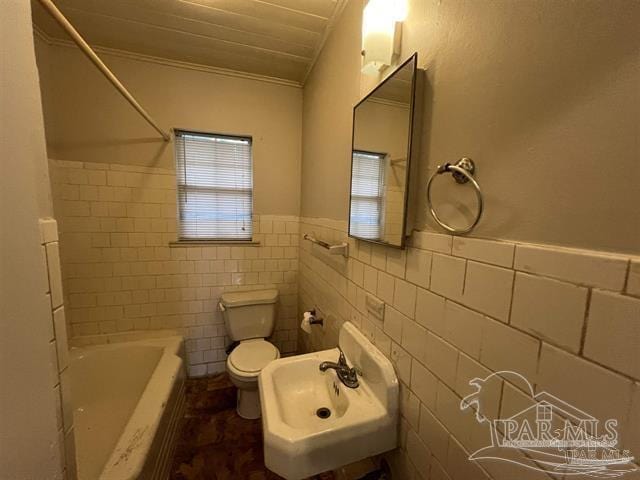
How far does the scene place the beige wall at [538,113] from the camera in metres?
0.38

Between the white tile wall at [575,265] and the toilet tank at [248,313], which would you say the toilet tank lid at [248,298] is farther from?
the white tile wall at [575,265]

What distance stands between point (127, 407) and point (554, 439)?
2.21 m

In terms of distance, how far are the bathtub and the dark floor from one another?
94mm

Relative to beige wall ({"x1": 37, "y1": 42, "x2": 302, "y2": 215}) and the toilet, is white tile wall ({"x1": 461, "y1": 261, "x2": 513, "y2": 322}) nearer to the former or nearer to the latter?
the toilet

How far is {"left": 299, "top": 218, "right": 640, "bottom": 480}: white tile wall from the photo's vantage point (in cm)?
38

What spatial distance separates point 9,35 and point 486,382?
121cm

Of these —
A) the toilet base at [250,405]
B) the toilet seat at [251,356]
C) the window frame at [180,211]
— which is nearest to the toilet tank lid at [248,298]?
the toilet seat at [251,356]

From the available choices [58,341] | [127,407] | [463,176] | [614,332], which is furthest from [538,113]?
[127,407]

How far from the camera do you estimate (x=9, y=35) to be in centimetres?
50

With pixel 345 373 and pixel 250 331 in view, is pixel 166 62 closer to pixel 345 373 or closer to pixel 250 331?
pixel 250 331

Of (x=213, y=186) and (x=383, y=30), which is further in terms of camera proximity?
(x=213, y=186)

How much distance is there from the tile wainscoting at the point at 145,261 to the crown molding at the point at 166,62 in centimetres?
75

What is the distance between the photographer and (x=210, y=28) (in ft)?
4.99

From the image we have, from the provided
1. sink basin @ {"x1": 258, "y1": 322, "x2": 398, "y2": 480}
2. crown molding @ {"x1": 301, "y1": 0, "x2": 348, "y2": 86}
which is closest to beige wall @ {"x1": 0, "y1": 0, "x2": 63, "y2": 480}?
sink basin @ {"x1": 258, "y1": 322, "x2": 398, "y2": 480}
